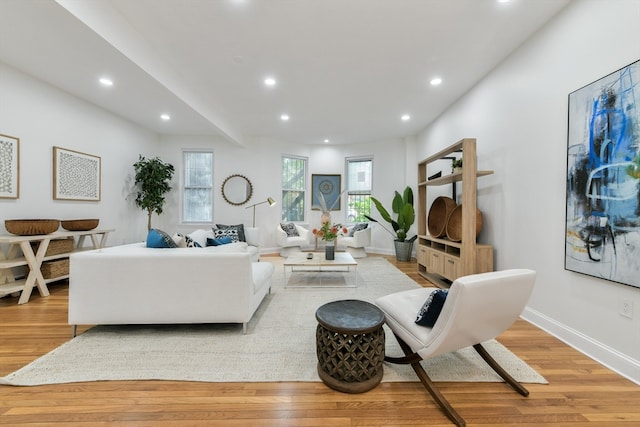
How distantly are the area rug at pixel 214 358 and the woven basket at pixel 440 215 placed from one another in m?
1.88

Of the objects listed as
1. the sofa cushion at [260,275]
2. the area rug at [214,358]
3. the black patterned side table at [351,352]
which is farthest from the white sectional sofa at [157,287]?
the black patterned side table at [351,352]

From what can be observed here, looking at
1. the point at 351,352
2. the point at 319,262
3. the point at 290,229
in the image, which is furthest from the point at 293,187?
the point at 351,352

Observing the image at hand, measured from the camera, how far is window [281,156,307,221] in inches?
266

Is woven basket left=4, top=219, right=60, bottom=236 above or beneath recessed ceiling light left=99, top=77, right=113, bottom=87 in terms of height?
beneath

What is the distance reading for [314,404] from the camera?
1.48 meters

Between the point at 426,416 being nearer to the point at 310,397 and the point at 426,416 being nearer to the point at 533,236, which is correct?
the point at 310,397

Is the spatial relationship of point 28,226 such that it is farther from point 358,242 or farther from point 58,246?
point 358,242

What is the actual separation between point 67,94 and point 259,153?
325cm

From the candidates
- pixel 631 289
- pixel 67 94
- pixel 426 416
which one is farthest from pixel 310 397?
pixel 67 94

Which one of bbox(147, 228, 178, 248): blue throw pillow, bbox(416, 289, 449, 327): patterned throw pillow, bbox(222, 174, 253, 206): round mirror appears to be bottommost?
bbox(416, 289, 449, 327): patterned throw pillow

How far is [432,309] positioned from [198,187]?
19.1ft

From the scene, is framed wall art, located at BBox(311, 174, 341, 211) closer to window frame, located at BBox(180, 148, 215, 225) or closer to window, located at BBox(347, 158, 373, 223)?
window, located at BBox(347, 158, 373, 223)

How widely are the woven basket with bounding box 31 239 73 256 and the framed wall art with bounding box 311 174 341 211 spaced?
15.3 ft

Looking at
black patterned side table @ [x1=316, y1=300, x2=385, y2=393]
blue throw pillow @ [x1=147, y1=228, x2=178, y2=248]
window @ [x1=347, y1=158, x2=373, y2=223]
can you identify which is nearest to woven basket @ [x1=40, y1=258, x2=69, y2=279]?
blue throw pillow @ [x1=147, y1=228, x2=178, y2=248]
